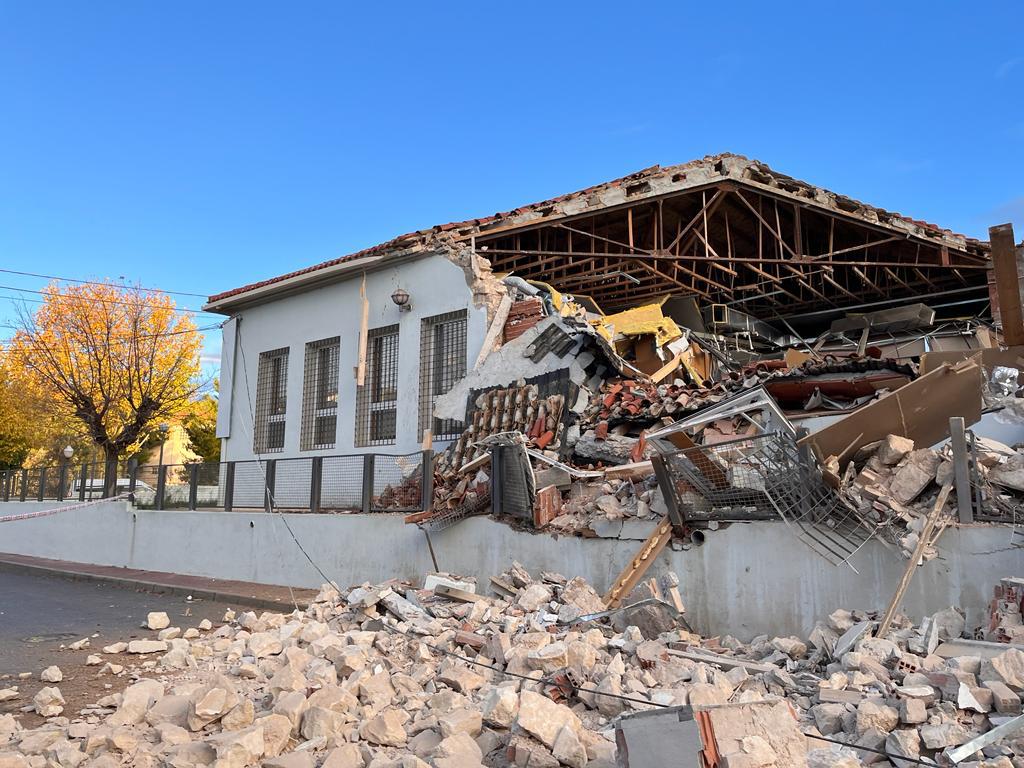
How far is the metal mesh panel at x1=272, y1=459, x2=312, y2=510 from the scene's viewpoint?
12828 mm

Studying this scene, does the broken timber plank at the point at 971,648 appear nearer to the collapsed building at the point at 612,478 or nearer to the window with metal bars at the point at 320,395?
the collapsed building at the point at 612,478

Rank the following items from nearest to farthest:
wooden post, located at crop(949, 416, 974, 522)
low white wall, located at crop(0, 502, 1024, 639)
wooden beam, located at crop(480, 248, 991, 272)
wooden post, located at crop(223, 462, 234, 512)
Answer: low white wall, located at crop(0, 502, 1024, 639) → wooden post, located at crop(949, 416, 974, 522) → wooden beam, located at crop(480, 248, 991, 272) → wooden post, located at crop(223, 462, 234, 512)

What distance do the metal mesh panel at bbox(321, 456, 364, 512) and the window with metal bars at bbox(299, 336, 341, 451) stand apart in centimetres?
287

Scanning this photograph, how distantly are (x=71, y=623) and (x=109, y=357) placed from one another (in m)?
17.7

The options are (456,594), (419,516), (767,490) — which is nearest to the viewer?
(767,490)

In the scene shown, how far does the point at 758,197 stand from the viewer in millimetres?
14047

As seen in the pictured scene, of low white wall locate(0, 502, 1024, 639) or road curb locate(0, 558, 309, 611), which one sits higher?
low white wall locate(0, 502, 1024, 639)

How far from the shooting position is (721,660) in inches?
237

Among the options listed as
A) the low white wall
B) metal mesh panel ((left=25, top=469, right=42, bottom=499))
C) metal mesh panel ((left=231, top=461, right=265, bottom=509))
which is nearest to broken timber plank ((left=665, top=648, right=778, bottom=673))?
the low white wall

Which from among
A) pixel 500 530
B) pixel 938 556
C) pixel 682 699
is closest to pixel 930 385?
pixel 938 556

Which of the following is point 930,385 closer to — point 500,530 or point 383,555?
point 500,530

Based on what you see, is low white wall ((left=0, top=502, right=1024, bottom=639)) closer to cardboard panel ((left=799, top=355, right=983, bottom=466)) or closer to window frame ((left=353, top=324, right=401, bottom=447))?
cardboard panel ((left=799, top=355, right=983, bottom=466))

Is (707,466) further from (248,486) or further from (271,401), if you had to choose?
(271,401)

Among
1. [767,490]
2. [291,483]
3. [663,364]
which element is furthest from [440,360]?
[767,490]
